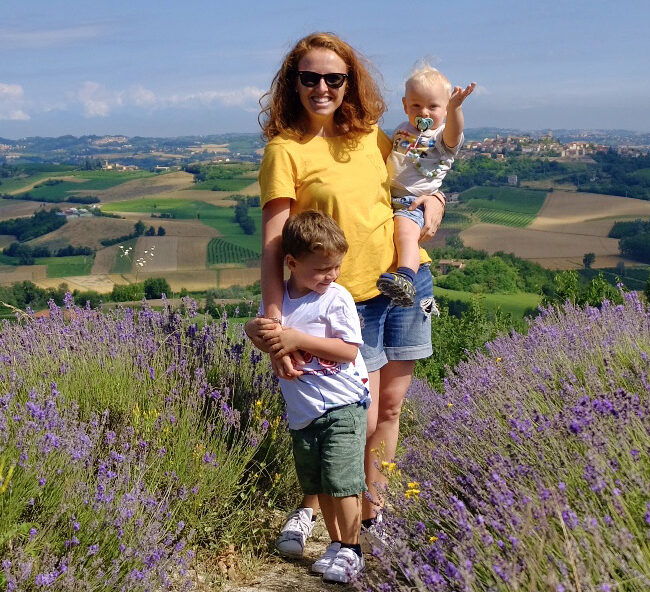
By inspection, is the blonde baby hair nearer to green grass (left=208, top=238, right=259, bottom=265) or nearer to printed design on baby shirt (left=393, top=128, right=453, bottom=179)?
printed design on baby shirt (left=393, top=128, right=453, bottom=179)

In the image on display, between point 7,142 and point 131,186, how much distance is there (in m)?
83.6

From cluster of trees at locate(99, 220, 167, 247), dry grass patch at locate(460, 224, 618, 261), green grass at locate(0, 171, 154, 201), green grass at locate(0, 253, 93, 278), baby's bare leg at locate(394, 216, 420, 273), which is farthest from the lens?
green grass at locate(0, 171, 154, 201)

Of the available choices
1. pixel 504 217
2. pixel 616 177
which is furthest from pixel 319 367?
Result: pixel 616 177

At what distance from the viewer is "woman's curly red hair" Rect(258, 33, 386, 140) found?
2.90 meters

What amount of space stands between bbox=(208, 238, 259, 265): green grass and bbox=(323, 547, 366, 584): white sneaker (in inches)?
1984

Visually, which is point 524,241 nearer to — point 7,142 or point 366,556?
point 366,556

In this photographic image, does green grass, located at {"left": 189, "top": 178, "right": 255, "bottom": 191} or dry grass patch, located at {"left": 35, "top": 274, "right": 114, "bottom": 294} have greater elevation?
green grass, located at {"left": 189, "top": 178, "right": 255, "bottom": 191}

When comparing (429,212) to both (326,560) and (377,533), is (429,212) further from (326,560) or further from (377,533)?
(326,560)

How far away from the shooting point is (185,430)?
10.2 ft

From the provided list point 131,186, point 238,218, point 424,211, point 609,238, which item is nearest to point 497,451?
point 424,211

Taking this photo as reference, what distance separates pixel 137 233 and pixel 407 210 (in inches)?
2370

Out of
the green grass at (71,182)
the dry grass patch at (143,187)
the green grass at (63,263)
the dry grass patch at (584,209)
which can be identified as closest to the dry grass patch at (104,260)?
the green grass at (63,263)

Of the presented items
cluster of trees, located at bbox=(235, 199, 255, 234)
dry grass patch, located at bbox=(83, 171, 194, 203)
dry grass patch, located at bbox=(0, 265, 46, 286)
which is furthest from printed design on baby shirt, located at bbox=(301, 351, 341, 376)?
dry grass patch, located at bbox=(83, 171, 194, 203)

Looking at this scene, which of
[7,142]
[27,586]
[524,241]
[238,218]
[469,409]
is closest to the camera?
[27,586]
